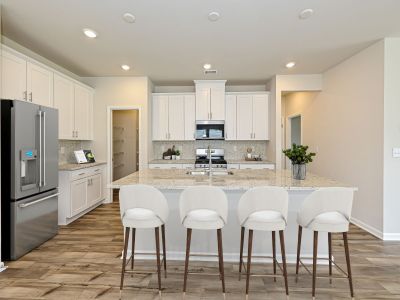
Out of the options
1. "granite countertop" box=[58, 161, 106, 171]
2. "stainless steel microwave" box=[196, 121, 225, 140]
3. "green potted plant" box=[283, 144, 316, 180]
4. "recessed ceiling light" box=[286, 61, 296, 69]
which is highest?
"recessed ceiling light" box=[286, 61, 296, 69]

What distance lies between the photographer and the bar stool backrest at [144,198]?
2.16 metres

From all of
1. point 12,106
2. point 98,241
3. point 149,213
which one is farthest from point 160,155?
point 149,213

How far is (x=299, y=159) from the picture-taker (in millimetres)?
2732

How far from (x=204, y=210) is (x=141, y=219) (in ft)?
1.77

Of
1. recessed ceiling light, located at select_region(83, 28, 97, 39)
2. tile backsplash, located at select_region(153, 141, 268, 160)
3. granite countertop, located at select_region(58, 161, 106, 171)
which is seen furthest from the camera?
tile backsplash, located at select_region(153, 141, 268, 160)

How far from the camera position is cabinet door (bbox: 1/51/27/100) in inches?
119

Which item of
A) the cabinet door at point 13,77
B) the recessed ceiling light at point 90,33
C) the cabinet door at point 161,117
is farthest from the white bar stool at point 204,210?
the cabinet door at point 161,117

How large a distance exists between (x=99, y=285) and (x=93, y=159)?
3241 millimetres

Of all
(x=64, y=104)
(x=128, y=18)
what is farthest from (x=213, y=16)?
(x=64, y=104)

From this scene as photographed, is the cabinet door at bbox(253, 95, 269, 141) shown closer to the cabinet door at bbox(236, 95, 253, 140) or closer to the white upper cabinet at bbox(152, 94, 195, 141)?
the cabinet door at bbox(236, 95, 253, 140)

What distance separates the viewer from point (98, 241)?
3.43 meters

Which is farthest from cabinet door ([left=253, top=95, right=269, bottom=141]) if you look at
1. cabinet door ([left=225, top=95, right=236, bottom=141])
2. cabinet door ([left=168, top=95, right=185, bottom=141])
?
cabinet door ([left=168, top=95, right=185, bottom=141])

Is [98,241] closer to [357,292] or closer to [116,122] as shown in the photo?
[357,292]

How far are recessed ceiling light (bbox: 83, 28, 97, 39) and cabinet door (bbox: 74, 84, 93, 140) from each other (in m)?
1.62
